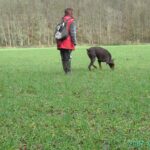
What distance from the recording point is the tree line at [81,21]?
8238cm

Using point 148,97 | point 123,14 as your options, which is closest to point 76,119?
point 148,97

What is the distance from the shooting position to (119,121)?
692 cm

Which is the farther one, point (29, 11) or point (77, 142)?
point (29, 11)

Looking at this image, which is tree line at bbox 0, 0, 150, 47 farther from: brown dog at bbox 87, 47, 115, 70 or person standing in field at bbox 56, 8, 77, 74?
person standing in field at bbox 56, 8, 77, 74

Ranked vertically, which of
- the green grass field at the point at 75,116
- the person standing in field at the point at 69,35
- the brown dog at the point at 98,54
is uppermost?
the person standing in field at the point at 69,35

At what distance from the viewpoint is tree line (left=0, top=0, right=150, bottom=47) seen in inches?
3243

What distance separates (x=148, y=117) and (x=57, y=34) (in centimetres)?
753

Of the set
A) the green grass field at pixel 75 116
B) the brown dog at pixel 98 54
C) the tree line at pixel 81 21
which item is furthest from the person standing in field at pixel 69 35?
the tree line at pixel 81 21

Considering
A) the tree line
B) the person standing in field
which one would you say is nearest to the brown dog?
the person standing in field

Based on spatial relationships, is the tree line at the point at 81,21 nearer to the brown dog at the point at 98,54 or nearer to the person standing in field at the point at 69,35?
the brown dog at the point at 98,54

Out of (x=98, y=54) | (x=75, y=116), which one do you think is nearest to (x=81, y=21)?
(x=98, y=54)

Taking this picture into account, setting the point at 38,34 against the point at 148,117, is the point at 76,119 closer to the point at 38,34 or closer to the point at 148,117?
the point at 148,117

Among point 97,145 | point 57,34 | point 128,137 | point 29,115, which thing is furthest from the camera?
point 57,34

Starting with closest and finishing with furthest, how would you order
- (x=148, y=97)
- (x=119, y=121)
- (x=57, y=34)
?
(x=119, y=121)
(x=148, y=97)
(x=57, y=34)
